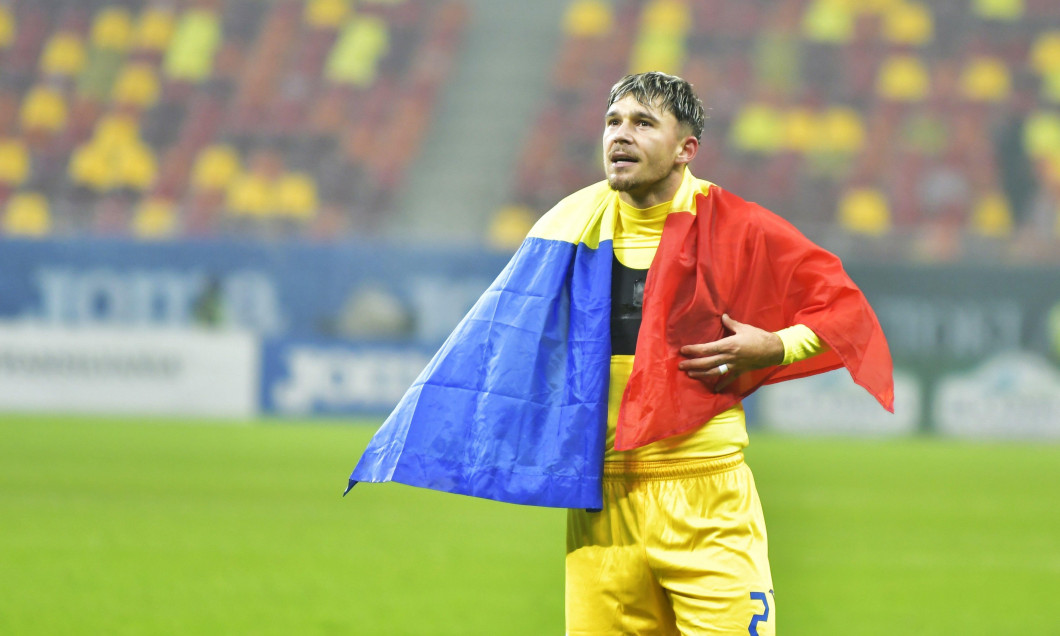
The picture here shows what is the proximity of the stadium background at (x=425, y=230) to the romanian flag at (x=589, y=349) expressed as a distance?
2.54 meters

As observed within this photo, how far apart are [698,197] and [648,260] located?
18 cm

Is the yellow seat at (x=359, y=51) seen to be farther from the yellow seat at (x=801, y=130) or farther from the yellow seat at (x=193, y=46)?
the yellow seat at (x=801, y=130)

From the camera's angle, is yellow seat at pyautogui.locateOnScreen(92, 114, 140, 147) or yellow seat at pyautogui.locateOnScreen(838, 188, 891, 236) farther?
yellow seat at pyautogui.locateOnScreen(92, 114, 140, 147)

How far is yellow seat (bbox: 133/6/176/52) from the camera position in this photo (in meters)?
18.9

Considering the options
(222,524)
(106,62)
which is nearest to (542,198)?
(106,62)

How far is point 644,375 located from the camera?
2.77 meters

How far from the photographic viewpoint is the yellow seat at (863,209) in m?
16.1

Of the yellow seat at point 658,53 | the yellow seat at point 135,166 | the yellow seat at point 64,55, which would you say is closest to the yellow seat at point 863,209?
the yellow seat at point 658,53

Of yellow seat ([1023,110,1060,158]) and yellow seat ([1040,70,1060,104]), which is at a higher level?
yellow seat ([1040,70,1060,104])

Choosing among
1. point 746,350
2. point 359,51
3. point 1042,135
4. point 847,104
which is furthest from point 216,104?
point 746,350

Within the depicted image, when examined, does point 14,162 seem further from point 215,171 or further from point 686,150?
point 686,150

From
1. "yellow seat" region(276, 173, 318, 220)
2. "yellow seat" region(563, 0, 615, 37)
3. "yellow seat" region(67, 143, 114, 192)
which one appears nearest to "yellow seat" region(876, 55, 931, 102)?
"yellow seat" region(563, 0, 615, 37)

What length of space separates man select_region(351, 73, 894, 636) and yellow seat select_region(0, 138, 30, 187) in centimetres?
1562

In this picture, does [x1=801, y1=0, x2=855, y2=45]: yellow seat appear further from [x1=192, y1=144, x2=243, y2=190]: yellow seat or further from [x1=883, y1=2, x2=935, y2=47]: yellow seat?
[x1=192, y1=144, x2=243, y2=190]: yellow seat
